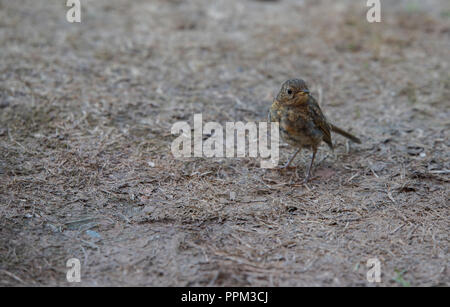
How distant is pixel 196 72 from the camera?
6.62 m

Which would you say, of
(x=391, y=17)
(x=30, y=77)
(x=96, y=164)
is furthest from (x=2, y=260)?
(x=391, y=17)

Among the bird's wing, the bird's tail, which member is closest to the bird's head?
the bird's wing

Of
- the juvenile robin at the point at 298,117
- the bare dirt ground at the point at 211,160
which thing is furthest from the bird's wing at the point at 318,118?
the bare dirt ground at the point at 211,160

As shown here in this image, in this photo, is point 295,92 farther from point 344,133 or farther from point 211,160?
point 211,160

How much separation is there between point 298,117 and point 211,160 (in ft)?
3.34

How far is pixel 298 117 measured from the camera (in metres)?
4.63

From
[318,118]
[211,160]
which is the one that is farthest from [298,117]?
[211,160]

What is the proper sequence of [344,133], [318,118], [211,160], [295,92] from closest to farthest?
1. [295,92]
2. [318,118]
3. [211,160]
4. [344,133]

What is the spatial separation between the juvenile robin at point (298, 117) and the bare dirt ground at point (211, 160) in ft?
1.44

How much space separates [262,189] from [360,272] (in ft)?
4.44

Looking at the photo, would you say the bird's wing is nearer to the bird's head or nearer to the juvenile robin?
the juvenile robin

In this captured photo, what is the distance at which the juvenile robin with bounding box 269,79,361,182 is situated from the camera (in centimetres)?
460

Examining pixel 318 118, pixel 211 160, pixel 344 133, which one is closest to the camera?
pixel 318 118
